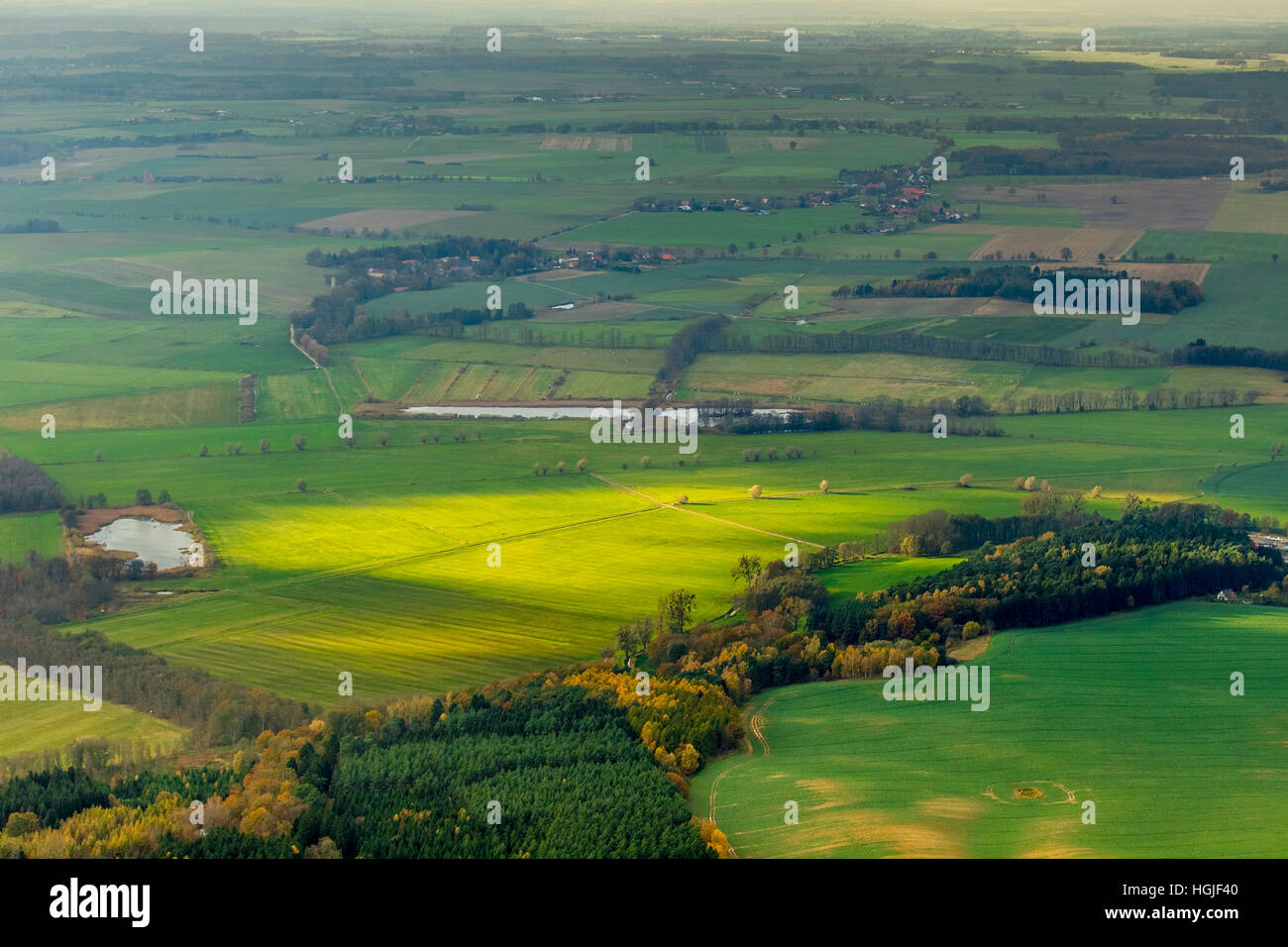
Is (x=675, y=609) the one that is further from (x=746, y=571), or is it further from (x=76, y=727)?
(x=76, y=727)

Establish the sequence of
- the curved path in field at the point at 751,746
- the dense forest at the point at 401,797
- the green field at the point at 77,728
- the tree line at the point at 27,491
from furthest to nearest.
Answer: the tree line at the point at 27,491 < the green field at the point at 77,728 < the curved path in field at the point at 751,746 < the dense forest at the point at 401,797

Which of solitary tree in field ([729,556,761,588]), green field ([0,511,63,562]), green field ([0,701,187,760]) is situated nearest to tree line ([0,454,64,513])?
green field ([0,511,63,562])

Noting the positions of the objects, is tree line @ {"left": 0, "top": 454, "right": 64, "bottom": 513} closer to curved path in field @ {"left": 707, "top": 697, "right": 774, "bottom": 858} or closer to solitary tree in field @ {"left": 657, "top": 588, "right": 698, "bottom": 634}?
solitary tree in field @ {"left": 657, "top": 588, "right": 698, "bottom": 634}

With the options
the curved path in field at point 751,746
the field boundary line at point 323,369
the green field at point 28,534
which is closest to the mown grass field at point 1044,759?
the curved path in field at point 751,746

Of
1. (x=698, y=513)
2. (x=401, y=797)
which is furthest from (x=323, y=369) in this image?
(x=401, y=797)

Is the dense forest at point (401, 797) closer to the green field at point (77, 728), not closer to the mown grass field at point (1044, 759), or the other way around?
the mown grass field at point (1044, 759)

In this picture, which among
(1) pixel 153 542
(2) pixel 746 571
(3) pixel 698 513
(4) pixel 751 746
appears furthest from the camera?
(3) pixel 698 513
